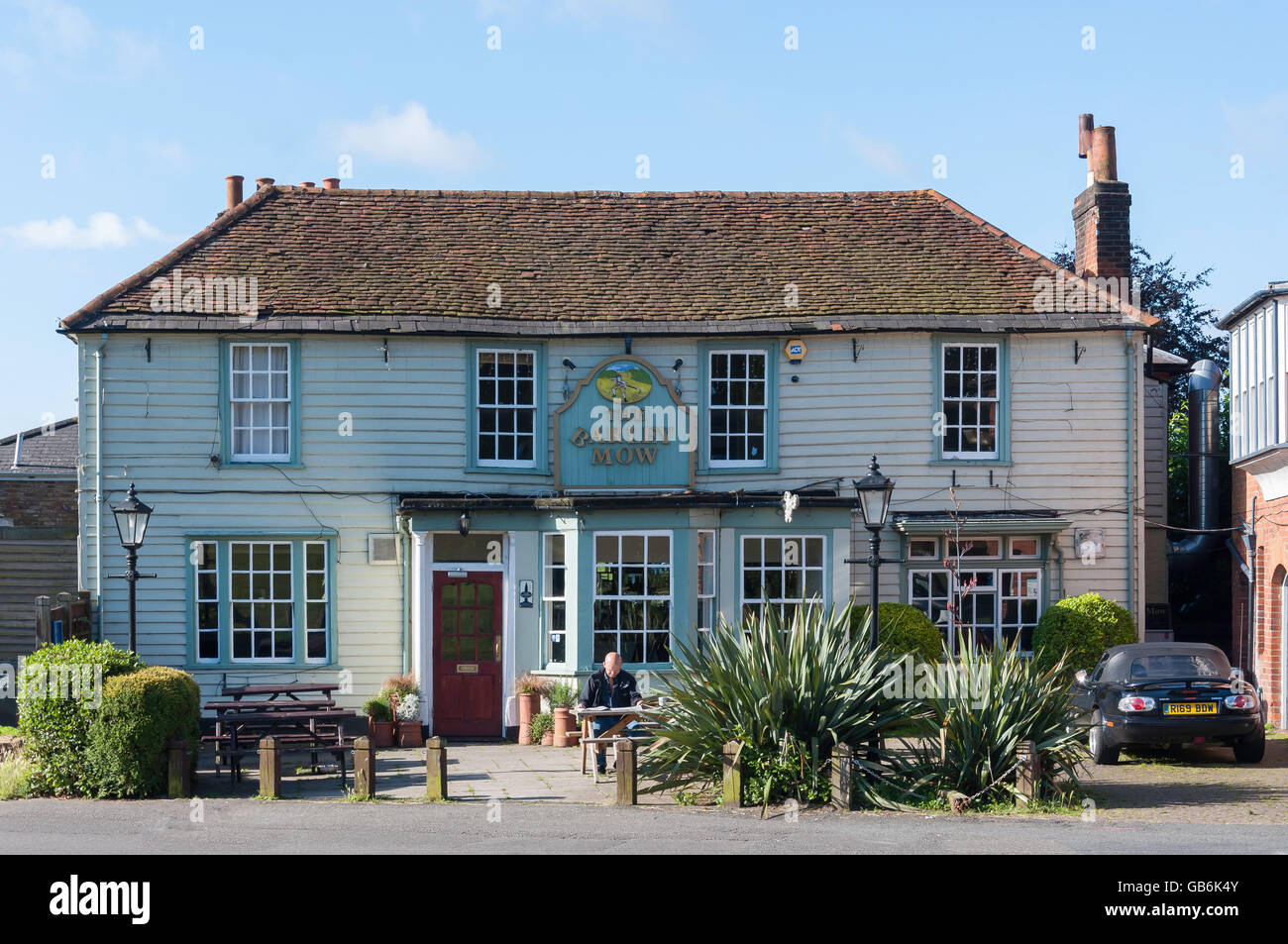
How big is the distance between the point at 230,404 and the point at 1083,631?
1218 cm

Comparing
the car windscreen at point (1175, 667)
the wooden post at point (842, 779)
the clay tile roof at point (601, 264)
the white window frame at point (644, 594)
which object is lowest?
the wooden post at point (842, 779)

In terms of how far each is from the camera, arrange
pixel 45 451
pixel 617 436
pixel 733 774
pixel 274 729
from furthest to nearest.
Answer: pixel 45 451, pixel 617 436, pixel 274 729, pixel 733 774

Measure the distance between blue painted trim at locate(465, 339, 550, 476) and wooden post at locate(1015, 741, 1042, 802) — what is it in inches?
351

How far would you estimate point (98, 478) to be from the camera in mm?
18891

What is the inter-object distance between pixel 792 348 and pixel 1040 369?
11.8 feet

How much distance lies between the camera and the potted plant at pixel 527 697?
18.3 metres

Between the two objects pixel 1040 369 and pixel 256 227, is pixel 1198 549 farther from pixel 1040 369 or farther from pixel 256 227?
pixel 256 227

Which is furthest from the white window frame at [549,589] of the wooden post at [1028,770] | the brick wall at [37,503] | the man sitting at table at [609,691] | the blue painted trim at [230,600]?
the brick wall at [37,503]

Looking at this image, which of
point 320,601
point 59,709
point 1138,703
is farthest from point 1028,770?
point 320,601

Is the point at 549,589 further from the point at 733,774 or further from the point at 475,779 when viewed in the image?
the point at 733,774

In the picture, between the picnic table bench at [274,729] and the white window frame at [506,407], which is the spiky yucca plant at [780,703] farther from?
the white window frame at [506,407]

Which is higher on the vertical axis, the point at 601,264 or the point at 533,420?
the point at 601,264

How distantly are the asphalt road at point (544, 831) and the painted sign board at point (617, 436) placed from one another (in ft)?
23.6
